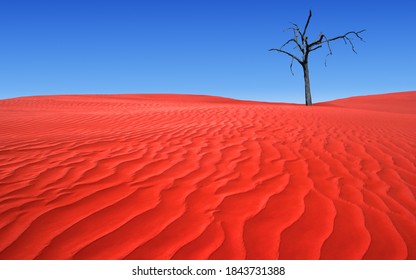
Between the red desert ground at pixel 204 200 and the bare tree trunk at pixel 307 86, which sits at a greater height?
the bare tree trunk at pixel 307 86

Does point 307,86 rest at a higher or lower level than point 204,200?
higher

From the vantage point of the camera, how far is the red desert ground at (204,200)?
1765mm

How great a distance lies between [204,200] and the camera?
241cm

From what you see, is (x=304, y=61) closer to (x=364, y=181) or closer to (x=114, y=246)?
(x=364, y=181)

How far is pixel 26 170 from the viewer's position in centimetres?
305

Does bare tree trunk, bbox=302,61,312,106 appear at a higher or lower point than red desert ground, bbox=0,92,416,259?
higher

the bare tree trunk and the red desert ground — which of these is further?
the bare tree trunk

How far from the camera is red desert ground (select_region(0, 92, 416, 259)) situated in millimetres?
1765

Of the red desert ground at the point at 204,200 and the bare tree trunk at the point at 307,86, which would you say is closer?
the red desert ground at the point at 204,200

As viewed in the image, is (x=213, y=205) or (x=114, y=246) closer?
(x=114, y=246)

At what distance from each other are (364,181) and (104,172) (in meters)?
2.98

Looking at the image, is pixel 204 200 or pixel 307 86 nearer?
pixel 204 200
